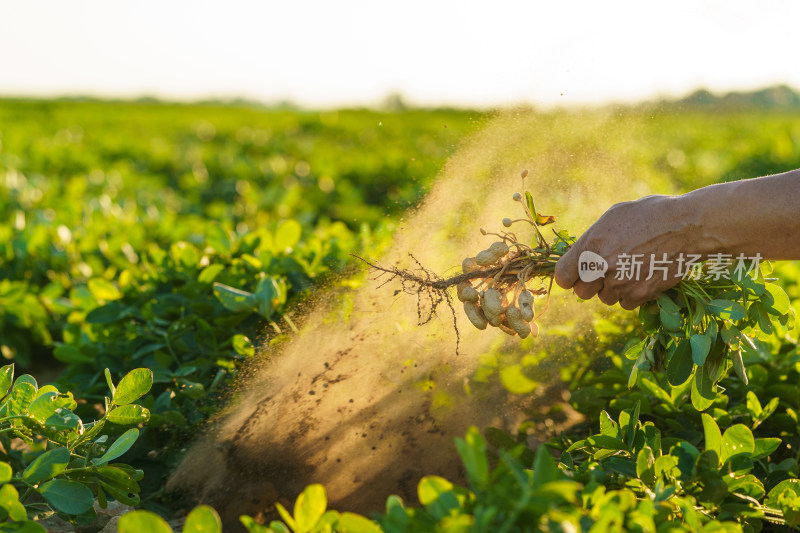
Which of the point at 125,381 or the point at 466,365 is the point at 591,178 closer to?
the point at 466,365

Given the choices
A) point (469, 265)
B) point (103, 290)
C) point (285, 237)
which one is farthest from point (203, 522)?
point (103, 290)

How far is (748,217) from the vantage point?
5.59ft

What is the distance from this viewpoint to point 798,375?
2314 millimetres

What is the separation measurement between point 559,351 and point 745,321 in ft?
2.48

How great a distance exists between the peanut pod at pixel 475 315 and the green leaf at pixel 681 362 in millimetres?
558

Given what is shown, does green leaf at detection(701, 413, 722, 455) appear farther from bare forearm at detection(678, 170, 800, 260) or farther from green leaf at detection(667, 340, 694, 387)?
bare forearm at detection(678, 170, 800, 260)

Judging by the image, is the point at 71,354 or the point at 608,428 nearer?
the point at 608,428

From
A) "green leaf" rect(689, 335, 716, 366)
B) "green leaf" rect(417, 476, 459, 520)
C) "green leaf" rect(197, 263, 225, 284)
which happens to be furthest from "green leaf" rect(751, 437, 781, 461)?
"green leaf" rect(197, 263, 225, 284)

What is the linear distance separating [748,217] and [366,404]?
1342 mm

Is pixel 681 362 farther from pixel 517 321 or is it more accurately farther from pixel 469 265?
pixel 469 265

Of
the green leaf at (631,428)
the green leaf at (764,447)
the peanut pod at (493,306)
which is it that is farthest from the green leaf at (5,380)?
the green leaf at (764,447)

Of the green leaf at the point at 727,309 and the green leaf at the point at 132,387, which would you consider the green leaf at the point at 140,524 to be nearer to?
the green leaf at the point at 132,387

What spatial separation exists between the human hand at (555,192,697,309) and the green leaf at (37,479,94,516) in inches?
57.4

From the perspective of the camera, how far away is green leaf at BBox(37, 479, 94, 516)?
5.13 ft
